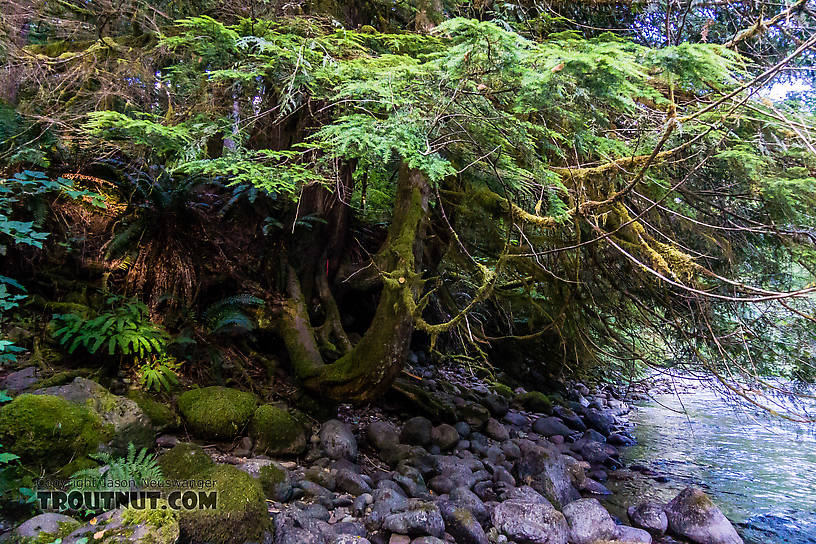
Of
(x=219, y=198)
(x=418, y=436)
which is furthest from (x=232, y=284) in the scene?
(x=418, y=436)

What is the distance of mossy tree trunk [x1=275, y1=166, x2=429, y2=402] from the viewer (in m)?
4.34

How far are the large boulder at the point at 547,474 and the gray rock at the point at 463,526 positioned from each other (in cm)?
135

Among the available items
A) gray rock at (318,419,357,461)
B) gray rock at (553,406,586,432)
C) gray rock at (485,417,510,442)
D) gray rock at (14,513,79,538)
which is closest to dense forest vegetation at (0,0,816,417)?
gray rock at (318,419,357,461)

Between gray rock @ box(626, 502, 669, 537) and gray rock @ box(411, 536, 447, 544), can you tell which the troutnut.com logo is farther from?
gray rock @ box(626, 502, 669, 537)

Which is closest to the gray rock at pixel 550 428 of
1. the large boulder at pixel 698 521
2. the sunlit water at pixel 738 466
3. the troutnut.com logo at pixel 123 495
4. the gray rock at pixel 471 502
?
the sunlit water at pixel 738 466

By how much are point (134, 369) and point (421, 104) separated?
3651mm

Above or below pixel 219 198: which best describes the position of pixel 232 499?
below

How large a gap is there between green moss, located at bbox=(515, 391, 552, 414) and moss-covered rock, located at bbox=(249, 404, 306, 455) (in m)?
4.68

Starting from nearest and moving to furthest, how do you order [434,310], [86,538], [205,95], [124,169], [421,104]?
[86,538] → [421,104] → [205,95] → [124,169] → [434,310]

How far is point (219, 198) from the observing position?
231 inches

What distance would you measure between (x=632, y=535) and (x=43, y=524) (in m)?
4.37

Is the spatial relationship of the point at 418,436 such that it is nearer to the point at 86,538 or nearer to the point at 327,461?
the point at 327,461

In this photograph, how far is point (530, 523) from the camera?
150 inches

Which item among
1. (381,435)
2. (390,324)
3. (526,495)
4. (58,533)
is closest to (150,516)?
(58,533)
